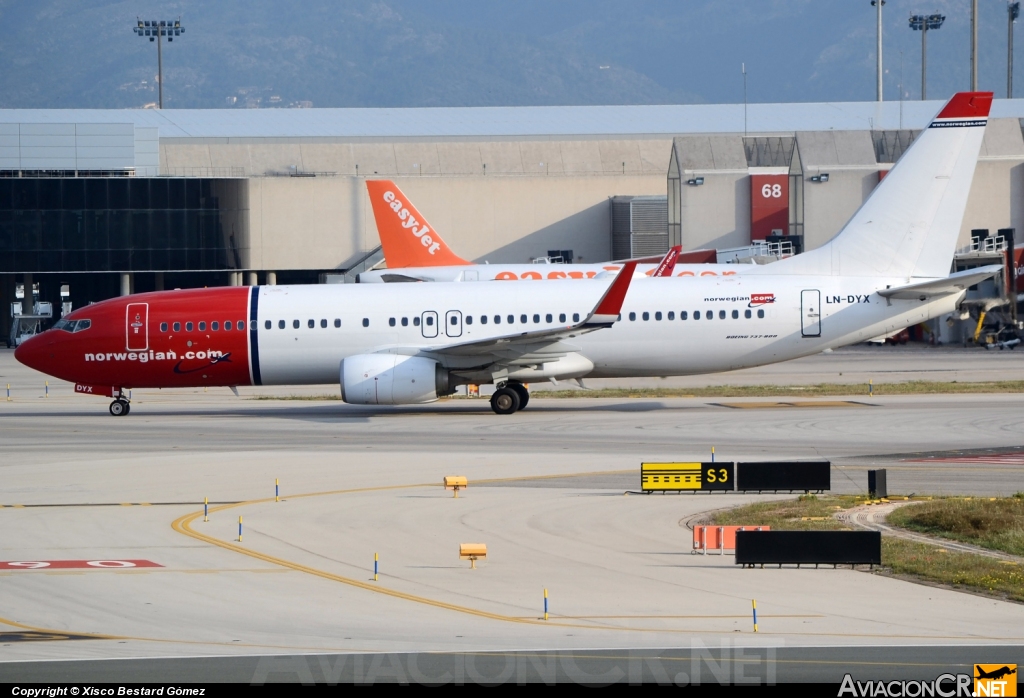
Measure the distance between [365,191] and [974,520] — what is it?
68.0m

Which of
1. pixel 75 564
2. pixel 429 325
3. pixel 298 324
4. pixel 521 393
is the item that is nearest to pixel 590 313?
pixel 521 393

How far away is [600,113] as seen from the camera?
110m

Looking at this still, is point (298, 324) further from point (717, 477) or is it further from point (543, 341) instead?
point (717, 477)

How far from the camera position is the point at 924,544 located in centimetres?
1931

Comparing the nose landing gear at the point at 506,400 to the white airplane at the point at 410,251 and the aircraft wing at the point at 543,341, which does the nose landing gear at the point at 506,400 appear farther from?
the white airplane at the point at 410,251

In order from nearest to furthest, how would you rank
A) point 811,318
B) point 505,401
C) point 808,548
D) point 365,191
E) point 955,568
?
1. point 955,568
2. point 808,548
3. point 811,318
4. point 505,401
5. point 365,191

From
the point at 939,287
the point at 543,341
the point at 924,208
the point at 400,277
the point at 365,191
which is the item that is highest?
the point at 365,191

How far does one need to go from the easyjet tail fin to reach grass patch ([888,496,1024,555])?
16.5 m

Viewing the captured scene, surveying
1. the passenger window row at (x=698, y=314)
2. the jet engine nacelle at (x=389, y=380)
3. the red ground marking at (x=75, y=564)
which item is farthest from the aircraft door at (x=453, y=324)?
the red ground marking at (x=75, y=564)

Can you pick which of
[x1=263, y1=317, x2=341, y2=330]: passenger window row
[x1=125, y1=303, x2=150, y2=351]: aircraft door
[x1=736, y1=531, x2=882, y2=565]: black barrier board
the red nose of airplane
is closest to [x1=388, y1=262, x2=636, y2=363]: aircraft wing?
[x1=263, y1=317, x2=341, y2=330]: passenger window row

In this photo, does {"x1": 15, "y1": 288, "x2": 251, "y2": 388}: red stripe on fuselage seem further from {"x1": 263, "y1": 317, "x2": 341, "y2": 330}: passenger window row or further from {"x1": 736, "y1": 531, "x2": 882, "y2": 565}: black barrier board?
{"x1": 736, "y1": 531, "x2": 882, "y2": 565}: black barrier board

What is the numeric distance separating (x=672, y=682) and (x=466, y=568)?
21.7 feet

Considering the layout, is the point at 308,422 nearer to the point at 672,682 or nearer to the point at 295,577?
the point at 295,577

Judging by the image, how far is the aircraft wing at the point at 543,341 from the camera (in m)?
34.8
